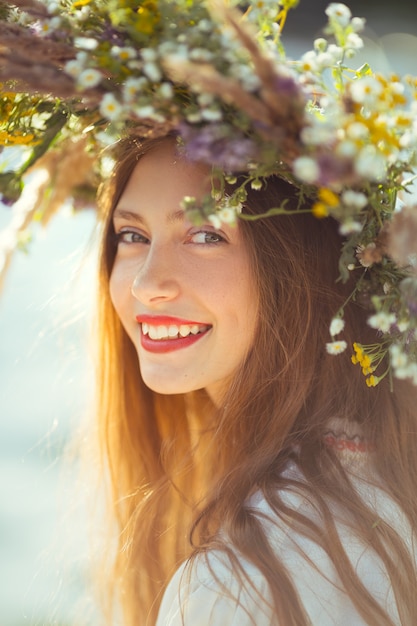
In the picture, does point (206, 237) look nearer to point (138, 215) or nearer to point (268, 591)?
point (138, 215)

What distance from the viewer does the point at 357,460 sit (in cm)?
189

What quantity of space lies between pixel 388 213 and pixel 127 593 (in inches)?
58.2

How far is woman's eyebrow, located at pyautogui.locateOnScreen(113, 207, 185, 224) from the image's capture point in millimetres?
1966

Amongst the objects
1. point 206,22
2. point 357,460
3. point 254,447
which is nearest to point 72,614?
point 254,447

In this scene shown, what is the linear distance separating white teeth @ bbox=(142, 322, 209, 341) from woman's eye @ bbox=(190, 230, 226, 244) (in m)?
0.20

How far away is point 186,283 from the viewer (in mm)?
1981

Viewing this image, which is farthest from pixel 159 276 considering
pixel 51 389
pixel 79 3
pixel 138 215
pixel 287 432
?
pixel 51 389

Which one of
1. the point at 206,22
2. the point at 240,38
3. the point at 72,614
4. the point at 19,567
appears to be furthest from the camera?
the point at 19,567

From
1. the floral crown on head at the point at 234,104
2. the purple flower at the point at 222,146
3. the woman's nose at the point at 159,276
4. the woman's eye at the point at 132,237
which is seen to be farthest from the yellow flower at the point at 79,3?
the woman's eye at the point at 132,237

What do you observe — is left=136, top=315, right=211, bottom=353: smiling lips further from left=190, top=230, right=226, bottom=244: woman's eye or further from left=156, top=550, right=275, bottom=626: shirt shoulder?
left=156, top=550, right=275, bottom=626: shirt shoulder

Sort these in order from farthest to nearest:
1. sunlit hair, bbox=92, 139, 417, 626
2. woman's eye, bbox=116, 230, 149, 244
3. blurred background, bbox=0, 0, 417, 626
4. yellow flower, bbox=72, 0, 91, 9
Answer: blurred background, bbox=0, 0, 417, 626, woman's eye, bbox=116, 230, 149, 244, sunlit hair, bbox=92, 139, 417, 626, yellow flower, bbox=72, 0, 91, 9

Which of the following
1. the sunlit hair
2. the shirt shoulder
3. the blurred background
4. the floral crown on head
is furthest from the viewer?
the blurred background

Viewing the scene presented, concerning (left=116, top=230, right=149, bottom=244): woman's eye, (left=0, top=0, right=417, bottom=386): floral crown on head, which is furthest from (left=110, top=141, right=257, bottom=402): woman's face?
(left=0, top=0, right=417, bottom=386): floral crown on head

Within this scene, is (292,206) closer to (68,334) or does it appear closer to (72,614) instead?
(68,334)
